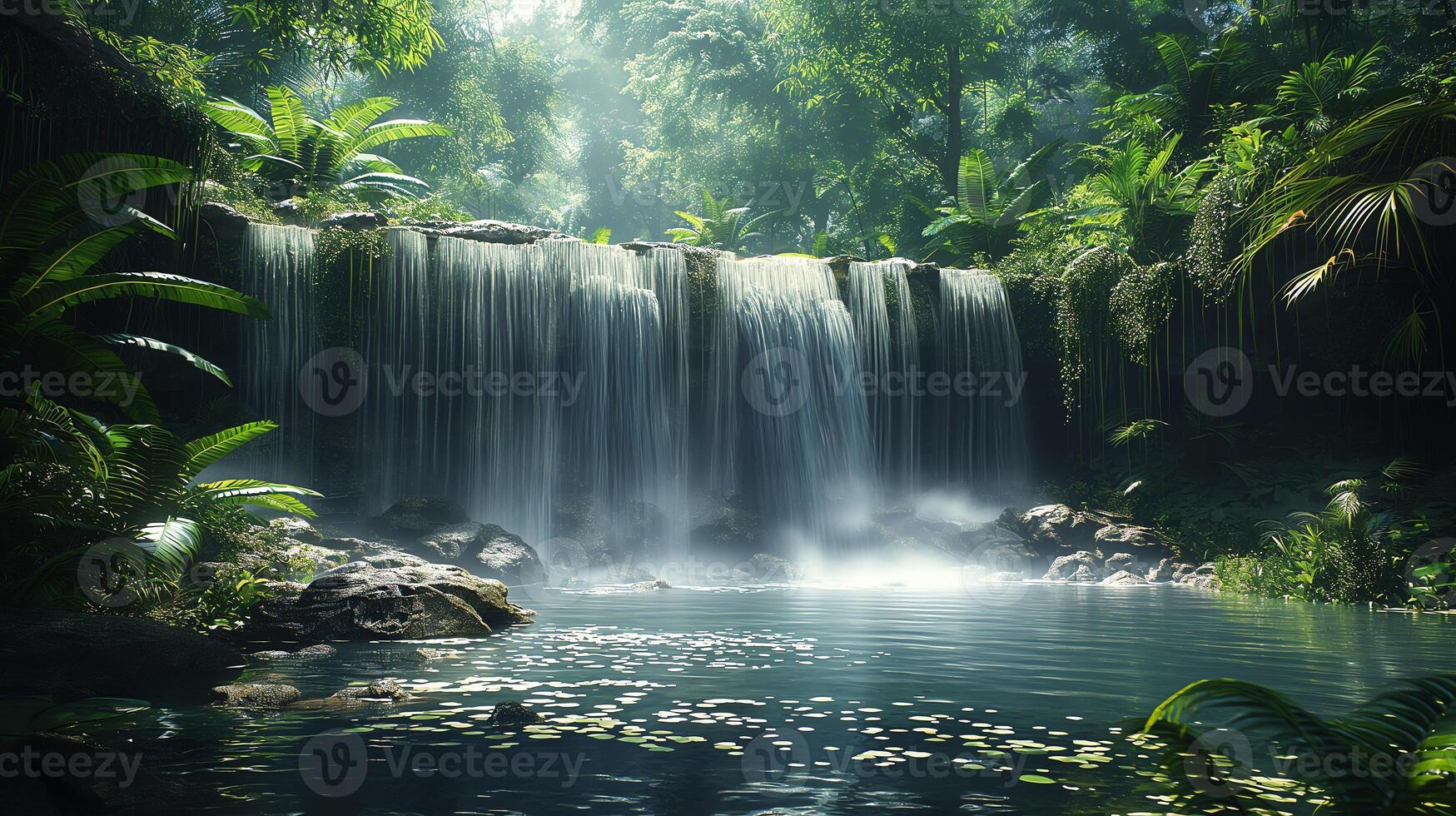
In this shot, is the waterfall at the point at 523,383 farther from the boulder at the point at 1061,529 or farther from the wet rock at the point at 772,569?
the boulder at the point at 1061,529

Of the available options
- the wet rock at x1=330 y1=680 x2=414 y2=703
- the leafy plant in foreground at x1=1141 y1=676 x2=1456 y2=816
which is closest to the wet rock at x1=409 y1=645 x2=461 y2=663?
the wet rock at x1=330 y1=680 x2=414 y2=703

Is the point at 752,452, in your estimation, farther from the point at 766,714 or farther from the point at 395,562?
the point at 766,714

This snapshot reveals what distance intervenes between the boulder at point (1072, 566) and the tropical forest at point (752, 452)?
75 mm

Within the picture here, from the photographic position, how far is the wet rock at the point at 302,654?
6.56 metres

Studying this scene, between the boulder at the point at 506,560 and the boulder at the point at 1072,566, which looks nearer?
the boulder at the point at 506,560

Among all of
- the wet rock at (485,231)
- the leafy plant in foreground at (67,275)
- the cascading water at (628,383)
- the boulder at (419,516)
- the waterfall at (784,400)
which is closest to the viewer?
the leafy plant in foreground at (67,275)

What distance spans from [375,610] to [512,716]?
11.7ft

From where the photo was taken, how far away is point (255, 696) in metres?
5.08

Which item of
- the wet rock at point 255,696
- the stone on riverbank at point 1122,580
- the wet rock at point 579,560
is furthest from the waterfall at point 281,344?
the stone on riverbank at point 1122,580

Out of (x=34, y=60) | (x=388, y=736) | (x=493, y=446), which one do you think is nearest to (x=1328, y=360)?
(x=493, y=446)

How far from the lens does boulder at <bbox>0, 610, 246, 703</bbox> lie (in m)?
5.08

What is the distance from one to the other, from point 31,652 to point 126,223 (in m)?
4.20

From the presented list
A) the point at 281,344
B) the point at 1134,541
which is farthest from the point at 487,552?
the point at 1134,541

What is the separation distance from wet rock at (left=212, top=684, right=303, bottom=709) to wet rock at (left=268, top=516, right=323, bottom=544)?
6.62 meters
